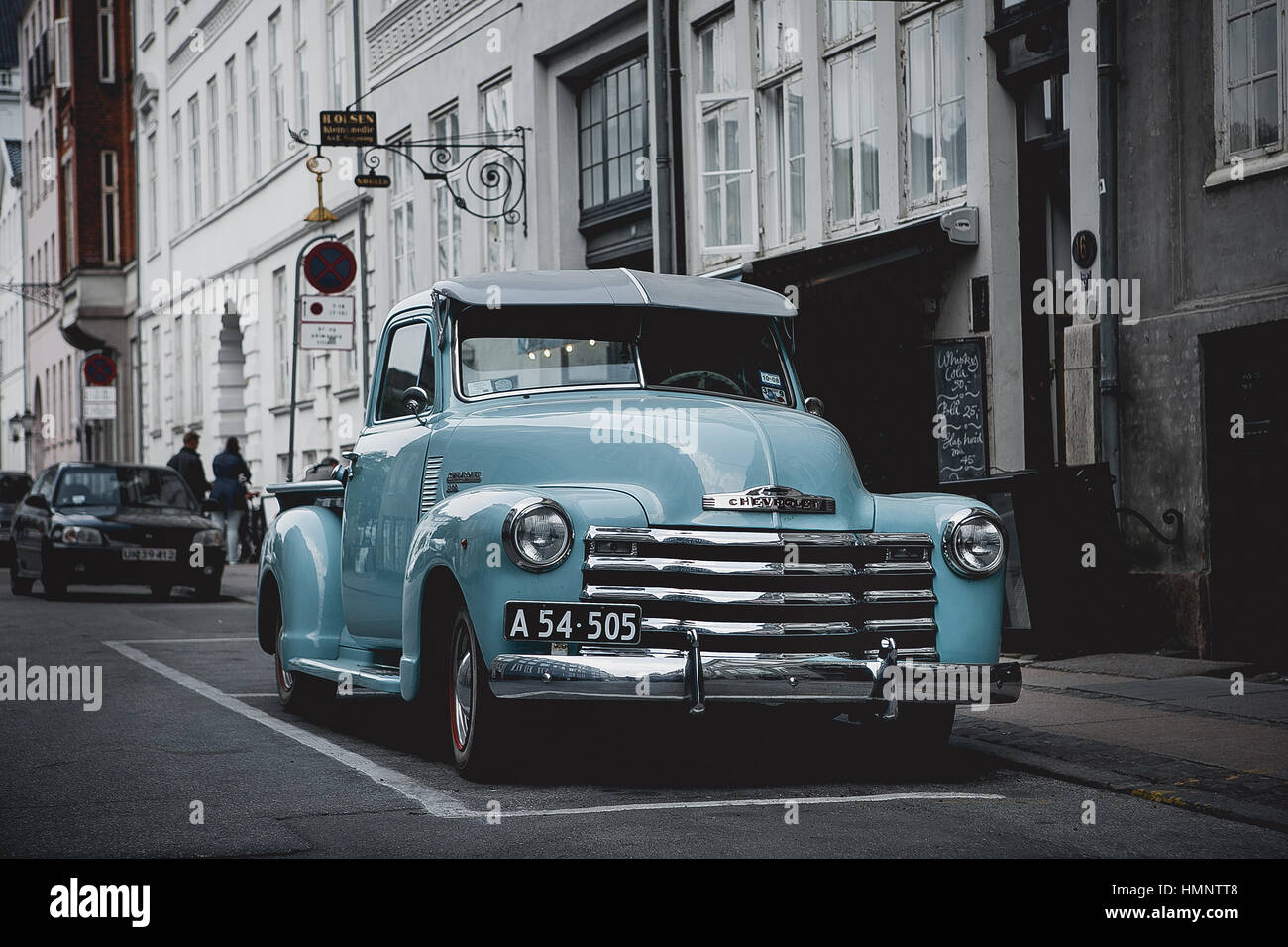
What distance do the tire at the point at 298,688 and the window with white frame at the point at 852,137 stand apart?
7449 mm

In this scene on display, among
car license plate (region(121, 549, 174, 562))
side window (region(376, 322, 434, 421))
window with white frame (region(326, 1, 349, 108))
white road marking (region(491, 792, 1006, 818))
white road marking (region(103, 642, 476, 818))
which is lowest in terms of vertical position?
white road marking (region(491, 792, 1006, 818))

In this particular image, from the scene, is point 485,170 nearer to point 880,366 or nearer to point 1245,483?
point 880,366

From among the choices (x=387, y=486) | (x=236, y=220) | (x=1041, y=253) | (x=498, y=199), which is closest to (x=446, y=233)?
(x=498, y=199)

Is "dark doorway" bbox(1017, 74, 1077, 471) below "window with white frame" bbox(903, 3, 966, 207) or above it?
below

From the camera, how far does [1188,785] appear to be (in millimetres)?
7504

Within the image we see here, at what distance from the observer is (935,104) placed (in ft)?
50.0

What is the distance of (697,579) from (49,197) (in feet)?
178

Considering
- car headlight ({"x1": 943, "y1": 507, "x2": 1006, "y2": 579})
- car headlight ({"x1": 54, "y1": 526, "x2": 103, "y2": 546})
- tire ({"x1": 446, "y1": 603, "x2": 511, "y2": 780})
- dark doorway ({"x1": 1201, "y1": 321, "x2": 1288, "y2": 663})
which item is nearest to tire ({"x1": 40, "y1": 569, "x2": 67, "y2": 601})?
car headlight ({"x1": 54, "y1": 526, "x2": 103, "y2": 546})

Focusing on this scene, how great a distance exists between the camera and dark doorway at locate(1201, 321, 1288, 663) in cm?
1196

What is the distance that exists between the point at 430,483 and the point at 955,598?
2.49 metres

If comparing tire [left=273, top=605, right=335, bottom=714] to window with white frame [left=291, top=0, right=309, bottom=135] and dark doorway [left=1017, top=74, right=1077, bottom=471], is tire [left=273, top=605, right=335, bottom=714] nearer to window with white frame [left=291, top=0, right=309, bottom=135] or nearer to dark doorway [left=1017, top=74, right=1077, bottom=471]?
dark doorway [left=1017, top=74, right=1077, bottom=471]

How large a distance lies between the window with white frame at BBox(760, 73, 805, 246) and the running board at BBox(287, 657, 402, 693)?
887cm

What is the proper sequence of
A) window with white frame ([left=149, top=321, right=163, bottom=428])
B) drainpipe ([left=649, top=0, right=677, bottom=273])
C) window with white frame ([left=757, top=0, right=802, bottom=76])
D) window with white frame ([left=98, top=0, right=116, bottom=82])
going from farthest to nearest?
1. window with white frame ([left=98, top=0, right=116, bottom=82])
2. window with white frame ([left=149, top=321, right=163, bottom=428])
3. drainpipe ([left=649, top=0, right=677, bottom=273])
4. window with white frame ([left=757, top=0, right=802, bottom=76])
